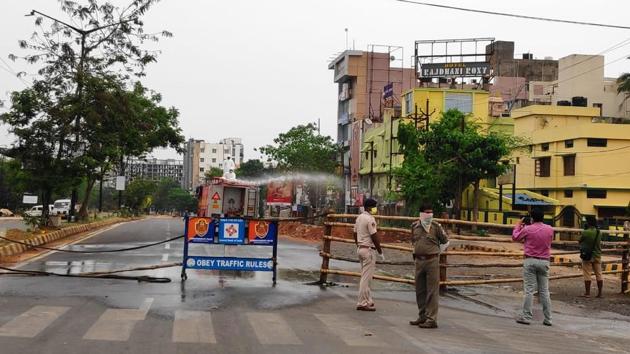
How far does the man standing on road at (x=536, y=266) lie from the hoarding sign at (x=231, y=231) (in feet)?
17.9

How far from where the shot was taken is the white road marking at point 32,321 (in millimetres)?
7914

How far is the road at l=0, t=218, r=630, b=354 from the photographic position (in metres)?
7.74

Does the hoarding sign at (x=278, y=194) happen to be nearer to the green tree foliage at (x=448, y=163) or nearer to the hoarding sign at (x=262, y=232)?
the green tree foliage at (x=448, y=163)

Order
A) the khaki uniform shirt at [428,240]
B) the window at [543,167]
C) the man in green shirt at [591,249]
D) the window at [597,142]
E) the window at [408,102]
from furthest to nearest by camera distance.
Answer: the window at [408,102] → the window at [543,167] → the window at [597,142] → the man in green shirt at [591,249] → the khaki uniform shirt at [428,240]

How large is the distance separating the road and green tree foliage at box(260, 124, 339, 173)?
54559mm

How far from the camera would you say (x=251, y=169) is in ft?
355

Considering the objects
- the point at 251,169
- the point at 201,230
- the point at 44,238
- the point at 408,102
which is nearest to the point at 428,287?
the point at 201,230

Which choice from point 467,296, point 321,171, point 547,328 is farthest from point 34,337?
point 321,171

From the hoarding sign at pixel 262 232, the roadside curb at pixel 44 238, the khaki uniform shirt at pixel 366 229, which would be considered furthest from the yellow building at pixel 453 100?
the khaki uniform shirt at pixel 366 229

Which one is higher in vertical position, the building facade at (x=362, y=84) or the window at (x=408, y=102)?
the building facade at (x=362, y=84)

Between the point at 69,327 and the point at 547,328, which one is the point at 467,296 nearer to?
the point at 547,328

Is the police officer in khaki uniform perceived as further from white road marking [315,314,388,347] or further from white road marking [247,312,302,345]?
white road marking [247,312,302,345]

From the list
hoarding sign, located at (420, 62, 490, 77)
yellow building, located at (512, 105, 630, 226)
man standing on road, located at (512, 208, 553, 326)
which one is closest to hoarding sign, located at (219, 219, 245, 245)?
man standing on road, located at (512, 208, 553, 326)

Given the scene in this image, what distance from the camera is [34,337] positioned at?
769 centimetres
